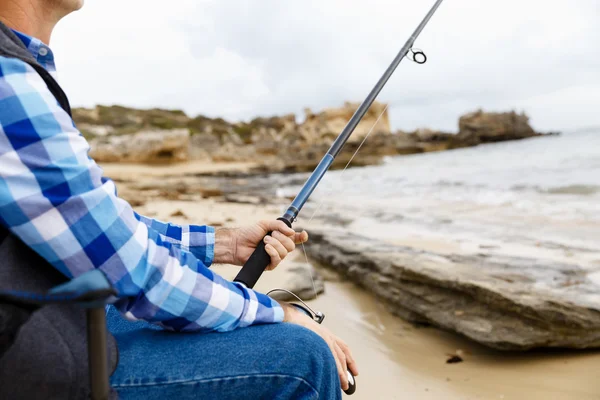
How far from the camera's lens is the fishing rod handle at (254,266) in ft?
5.31

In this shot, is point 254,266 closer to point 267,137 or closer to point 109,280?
point 109,280

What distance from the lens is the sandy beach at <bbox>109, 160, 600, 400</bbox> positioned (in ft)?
7.68

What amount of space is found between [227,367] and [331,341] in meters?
0.35

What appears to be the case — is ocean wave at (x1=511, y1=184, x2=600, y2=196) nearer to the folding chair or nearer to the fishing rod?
Answer: the fishing rod

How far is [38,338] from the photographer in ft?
3.08

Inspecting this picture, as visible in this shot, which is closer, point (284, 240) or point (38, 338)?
point (38, 338)

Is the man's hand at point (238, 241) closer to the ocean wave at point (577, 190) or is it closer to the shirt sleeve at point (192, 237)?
the shirt sleeve at point (192, 237)

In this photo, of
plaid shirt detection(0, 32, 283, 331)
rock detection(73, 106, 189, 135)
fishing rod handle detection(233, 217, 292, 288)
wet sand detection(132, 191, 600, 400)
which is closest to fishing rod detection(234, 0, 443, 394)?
fishing rod handle detection(233, 217, 292, 288)

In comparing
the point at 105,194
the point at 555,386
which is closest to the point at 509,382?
the point at 555,386

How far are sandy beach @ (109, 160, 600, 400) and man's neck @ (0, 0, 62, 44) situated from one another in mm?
1961

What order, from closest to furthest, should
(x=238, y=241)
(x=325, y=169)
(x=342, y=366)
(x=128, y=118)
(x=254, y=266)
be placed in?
(x=342, y=366) < (x=254, y=266) < (x=238, y=241) < (x=325, y=169) < (x=128, y=118)

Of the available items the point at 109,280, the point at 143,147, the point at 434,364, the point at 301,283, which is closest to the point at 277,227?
the point at 109,280

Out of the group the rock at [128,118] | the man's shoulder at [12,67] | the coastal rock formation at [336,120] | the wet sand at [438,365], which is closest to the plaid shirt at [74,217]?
the man's shoulder at [12,67]

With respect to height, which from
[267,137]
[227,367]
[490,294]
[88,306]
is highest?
[88,306]
